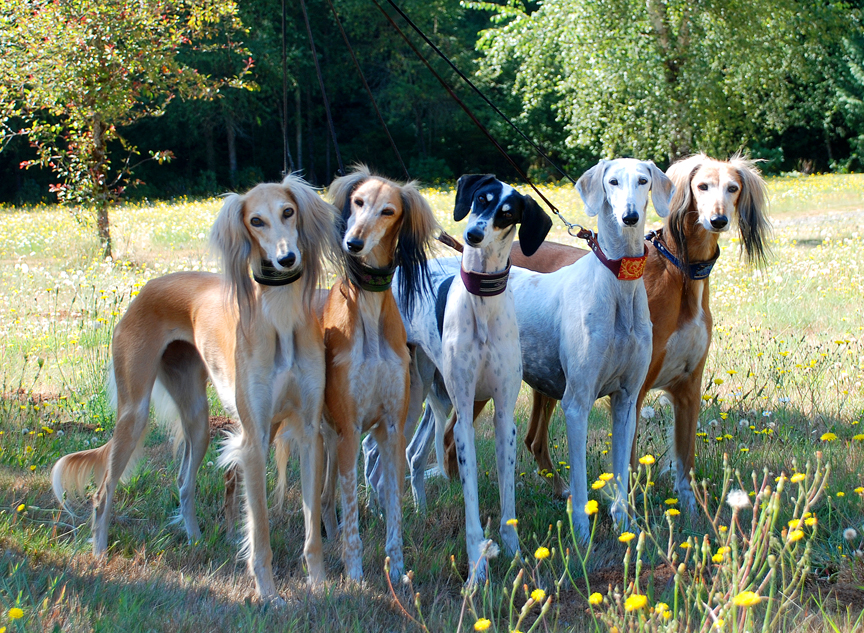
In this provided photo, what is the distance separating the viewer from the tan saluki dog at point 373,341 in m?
3.06

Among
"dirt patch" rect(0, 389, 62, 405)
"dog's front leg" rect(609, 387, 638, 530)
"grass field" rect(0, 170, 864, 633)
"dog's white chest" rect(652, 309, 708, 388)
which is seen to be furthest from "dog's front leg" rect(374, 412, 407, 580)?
"dirt patch" rect(0, 389, 62, 405)

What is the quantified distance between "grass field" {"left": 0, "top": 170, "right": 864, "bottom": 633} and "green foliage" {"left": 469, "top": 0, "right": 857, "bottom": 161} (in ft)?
40.4

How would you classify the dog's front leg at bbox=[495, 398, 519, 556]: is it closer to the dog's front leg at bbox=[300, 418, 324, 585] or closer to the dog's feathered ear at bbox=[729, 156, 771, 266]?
the dog's front leg at bbox=[300, 418, 324, 585]

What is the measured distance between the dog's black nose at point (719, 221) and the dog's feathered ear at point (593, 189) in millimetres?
523

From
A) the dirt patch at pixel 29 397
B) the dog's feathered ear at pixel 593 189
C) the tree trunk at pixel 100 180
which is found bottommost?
the dirt patch at pixel 29 397

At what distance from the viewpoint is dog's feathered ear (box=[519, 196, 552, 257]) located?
10.4ft

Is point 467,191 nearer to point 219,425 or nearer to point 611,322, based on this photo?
point 611,322

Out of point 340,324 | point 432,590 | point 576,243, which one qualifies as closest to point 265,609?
point 432,590

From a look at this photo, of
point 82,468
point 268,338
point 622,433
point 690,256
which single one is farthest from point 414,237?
point 82,468

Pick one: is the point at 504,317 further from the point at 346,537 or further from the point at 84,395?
the point at 84,395

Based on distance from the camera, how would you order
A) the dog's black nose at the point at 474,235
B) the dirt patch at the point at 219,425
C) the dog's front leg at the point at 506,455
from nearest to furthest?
the dog's black nose at the point at 474,235 → the dog's front leg at the point at 506,455 → the dirt patch at the point at 219,425

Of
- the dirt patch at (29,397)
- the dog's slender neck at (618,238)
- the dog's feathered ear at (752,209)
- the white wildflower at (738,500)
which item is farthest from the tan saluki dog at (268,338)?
the dirt patch at (29,397)

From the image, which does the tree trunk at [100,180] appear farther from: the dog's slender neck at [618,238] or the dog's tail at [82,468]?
the dog's slender neck at [618,238]

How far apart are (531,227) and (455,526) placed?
154 centimetres
